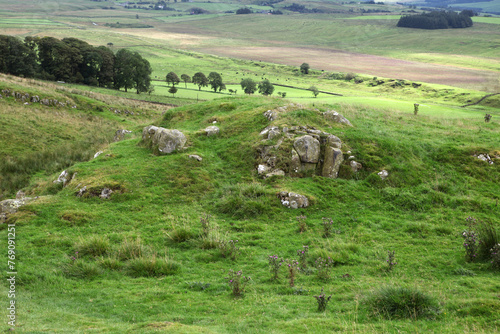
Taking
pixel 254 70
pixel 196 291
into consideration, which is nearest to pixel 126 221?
pixel 196 291

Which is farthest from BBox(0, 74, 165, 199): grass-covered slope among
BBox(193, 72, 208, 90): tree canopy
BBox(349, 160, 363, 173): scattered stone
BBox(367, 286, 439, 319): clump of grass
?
BBox(193, 72, 208, 90): tree canopy

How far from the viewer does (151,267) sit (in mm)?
10742

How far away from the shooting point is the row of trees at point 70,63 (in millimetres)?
56594

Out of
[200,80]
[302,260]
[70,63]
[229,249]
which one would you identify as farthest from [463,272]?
[200,80]

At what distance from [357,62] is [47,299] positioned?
131966mm

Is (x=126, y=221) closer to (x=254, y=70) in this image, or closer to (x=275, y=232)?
(x=275, y=232)

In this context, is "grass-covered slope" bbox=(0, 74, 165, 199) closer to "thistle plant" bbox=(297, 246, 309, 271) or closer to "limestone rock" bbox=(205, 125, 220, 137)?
"limestone rock" bbox=(205, 125, 220, 137)

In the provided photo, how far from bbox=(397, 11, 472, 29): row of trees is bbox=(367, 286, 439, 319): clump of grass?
216 meters

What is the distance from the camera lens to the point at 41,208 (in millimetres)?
14695

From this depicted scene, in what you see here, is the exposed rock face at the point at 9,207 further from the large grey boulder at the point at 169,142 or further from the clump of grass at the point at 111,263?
the large grey boulder at the point at 169,142

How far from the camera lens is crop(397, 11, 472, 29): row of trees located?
184450 millimetres

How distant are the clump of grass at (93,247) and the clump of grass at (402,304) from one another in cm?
839

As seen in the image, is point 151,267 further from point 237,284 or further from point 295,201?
point 295,201

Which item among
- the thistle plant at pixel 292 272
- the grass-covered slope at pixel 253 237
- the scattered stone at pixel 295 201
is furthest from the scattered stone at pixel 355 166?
the thistle plant at pixel 292 272
